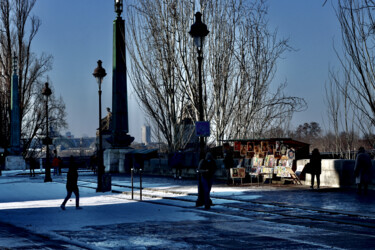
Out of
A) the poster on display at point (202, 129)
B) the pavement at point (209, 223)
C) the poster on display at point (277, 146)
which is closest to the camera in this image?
the pavement at point (209, 223)

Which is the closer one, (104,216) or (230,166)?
(104,216)

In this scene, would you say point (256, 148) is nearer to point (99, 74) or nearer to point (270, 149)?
point (270, 149)

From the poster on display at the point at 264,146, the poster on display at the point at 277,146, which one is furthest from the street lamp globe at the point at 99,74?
the poster on display at the point at 277,146

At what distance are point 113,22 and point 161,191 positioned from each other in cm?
1761

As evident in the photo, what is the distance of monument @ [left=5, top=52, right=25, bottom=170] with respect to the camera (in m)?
52.5

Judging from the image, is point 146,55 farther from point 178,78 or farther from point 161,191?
point 161,191

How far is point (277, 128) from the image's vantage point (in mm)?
33938

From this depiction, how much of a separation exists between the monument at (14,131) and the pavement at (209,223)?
3444cm

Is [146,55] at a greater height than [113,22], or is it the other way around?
[113,22]

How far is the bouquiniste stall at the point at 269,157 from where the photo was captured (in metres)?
22.5

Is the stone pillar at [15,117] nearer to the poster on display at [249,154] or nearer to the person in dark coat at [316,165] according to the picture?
the poster on display at [249,154]

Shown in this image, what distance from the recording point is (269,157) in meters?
23.0

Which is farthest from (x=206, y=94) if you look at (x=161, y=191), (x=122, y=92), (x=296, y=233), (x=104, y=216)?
(x=296, y=233)

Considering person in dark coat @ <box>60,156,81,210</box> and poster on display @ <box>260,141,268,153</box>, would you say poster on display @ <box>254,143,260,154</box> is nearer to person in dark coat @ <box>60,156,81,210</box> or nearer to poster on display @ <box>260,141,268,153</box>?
poster on display @ <box>260,141,268,153</box>
